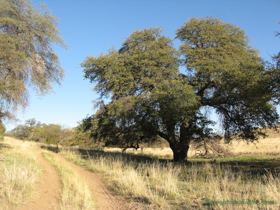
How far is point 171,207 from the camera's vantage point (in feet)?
16.0

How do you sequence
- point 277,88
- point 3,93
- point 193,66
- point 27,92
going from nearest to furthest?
point 277,88
point 3,93
point 27,92
point 193,66

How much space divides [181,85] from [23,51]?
9.62m

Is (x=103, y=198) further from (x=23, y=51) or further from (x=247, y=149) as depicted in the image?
(x=247, y=149)

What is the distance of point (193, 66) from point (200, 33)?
3320 millimetres

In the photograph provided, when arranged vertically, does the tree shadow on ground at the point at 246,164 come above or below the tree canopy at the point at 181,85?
below

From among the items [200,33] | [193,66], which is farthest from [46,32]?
[200,33]

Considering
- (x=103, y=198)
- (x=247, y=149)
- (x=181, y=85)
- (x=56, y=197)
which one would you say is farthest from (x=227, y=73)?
(x=247, y=149)

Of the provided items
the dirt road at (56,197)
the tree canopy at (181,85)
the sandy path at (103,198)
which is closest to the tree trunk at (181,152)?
the tree canopy at (181,85)

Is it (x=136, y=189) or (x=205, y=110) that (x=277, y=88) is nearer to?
(x=205, y=110)

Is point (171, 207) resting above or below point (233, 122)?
below

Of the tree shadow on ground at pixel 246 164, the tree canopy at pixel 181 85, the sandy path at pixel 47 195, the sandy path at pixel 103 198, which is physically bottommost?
the sandy path at pixel 103 198

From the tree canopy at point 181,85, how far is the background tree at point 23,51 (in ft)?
9.66

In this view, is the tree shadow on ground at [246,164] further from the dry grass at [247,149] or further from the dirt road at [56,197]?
the dirt road at [56,197]

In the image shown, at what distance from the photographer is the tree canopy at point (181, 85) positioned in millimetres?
11766
